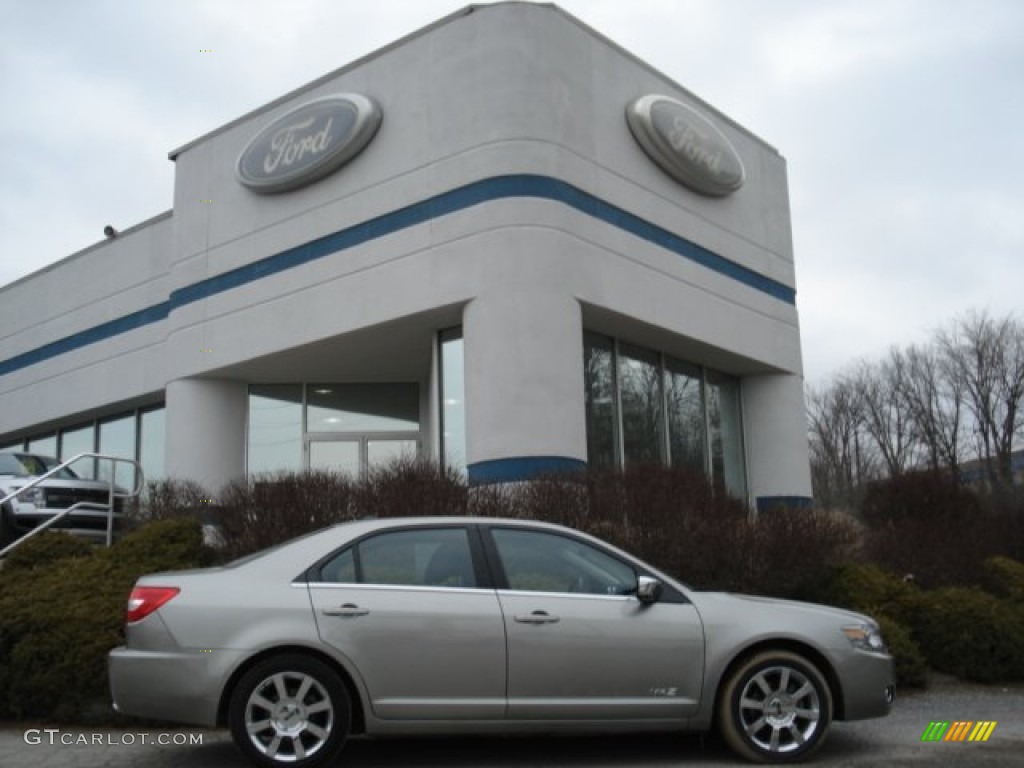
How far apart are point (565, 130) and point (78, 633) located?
409 inches

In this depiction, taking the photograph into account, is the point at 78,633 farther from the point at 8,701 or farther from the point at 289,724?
the point at 289,724

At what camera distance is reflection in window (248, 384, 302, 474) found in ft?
63.4

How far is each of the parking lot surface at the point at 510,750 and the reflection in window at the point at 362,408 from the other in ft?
39.5

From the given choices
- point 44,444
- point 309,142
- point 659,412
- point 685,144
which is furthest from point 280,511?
point 44,444

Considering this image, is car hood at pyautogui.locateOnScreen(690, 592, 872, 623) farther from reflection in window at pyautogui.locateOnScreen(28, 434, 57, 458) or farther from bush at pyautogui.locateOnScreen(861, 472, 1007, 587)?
reflection in window at pyautogui.locateOnScreen(28, 434, 57, 458)

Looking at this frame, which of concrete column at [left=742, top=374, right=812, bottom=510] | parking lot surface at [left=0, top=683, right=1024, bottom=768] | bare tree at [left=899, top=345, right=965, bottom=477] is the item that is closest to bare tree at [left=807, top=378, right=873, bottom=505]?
bare tree at [left=899, top=345, right=965, bottom=477]

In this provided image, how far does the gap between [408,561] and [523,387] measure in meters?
8.30

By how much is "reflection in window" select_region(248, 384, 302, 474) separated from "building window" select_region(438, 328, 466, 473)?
4.20m

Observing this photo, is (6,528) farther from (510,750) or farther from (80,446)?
(80,446)

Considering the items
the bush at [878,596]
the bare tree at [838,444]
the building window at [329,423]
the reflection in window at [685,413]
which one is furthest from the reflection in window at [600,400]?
the bare tree at [838,444]

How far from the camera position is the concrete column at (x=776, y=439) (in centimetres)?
1958

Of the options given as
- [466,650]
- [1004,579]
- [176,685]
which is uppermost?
[1004,579]

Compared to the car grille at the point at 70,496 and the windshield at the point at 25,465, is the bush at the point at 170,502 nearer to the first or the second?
the car grille at the point at 70,496

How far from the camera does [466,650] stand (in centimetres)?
587
